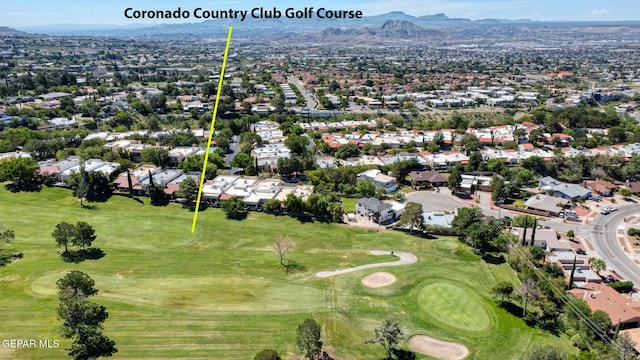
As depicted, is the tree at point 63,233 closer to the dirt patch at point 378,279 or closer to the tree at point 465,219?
the dirt patch at point 378,279

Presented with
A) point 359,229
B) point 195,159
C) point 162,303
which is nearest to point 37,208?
point 195,159

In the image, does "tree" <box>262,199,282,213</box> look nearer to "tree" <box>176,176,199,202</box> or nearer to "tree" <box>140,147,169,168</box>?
"tree" <box>176,176,199,202</box>

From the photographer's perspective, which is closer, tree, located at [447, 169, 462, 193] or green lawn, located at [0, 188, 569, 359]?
green lawn, located at [0, 188, 569, 359]

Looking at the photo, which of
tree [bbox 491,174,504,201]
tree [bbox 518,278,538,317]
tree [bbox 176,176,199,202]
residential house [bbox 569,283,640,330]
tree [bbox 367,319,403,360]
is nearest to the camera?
tree [bbox 367,319,403,360]

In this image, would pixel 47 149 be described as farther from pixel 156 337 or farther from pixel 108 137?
pixel 156 337

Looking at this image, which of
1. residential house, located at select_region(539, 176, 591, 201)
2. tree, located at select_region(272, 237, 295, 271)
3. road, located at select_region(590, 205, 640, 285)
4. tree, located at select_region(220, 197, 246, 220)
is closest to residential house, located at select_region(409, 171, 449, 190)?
residential house, located at select_region(539, 176, 591, 201)

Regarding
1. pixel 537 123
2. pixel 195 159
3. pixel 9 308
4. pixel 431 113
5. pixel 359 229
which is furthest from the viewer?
pixel 431 113
